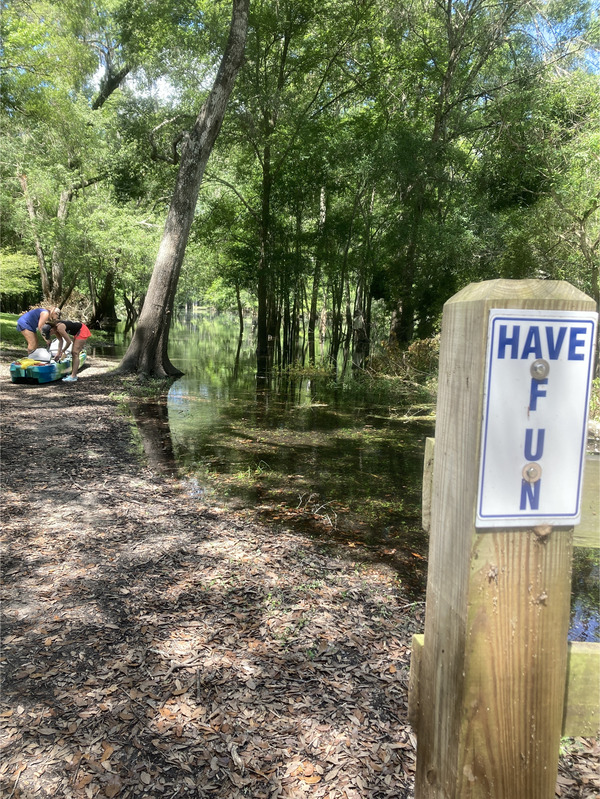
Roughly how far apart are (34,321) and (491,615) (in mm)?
13998

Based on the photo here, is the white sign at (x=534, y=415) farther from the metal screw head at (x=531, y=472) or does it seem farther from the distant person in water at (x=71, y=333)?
the distant person in water at (x=71, y=333)

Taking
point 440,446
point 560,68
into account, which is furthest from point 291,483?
point 560,68

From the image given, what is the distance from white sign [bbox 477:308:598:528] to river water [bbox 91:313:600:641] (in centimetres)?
300

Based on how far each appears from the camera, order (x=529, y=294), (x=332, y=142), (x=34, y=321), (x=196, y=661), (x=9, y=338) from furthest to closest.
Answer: (x=9, y=338) → (x=332, y=142) → (x=34, y=321) → (x=196, y=661) → (x=529, y=294)

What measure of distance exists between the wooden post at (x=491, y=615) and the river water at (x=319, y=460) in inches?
110

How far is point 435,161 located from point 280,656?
17723mm

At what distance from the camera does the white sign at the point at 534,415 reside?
102 cm

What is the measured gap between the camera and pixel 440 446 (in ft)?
3.77

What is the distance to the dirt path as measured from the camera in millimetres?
2205

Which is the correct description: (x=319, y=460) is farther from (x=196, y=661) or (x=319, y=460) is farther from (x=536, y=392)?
(x=536, y=392)

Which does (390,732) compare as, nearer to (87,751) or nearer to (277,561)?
(87,751)

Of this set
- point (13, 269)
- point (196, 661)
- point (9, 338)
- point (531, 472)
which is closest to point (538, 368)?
point (531, 472)

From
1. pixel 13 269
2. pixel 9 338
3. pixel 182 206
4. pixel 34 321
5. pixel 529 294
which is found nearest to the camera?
pixel 529 294

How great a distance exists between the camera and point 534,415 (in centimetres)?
104
